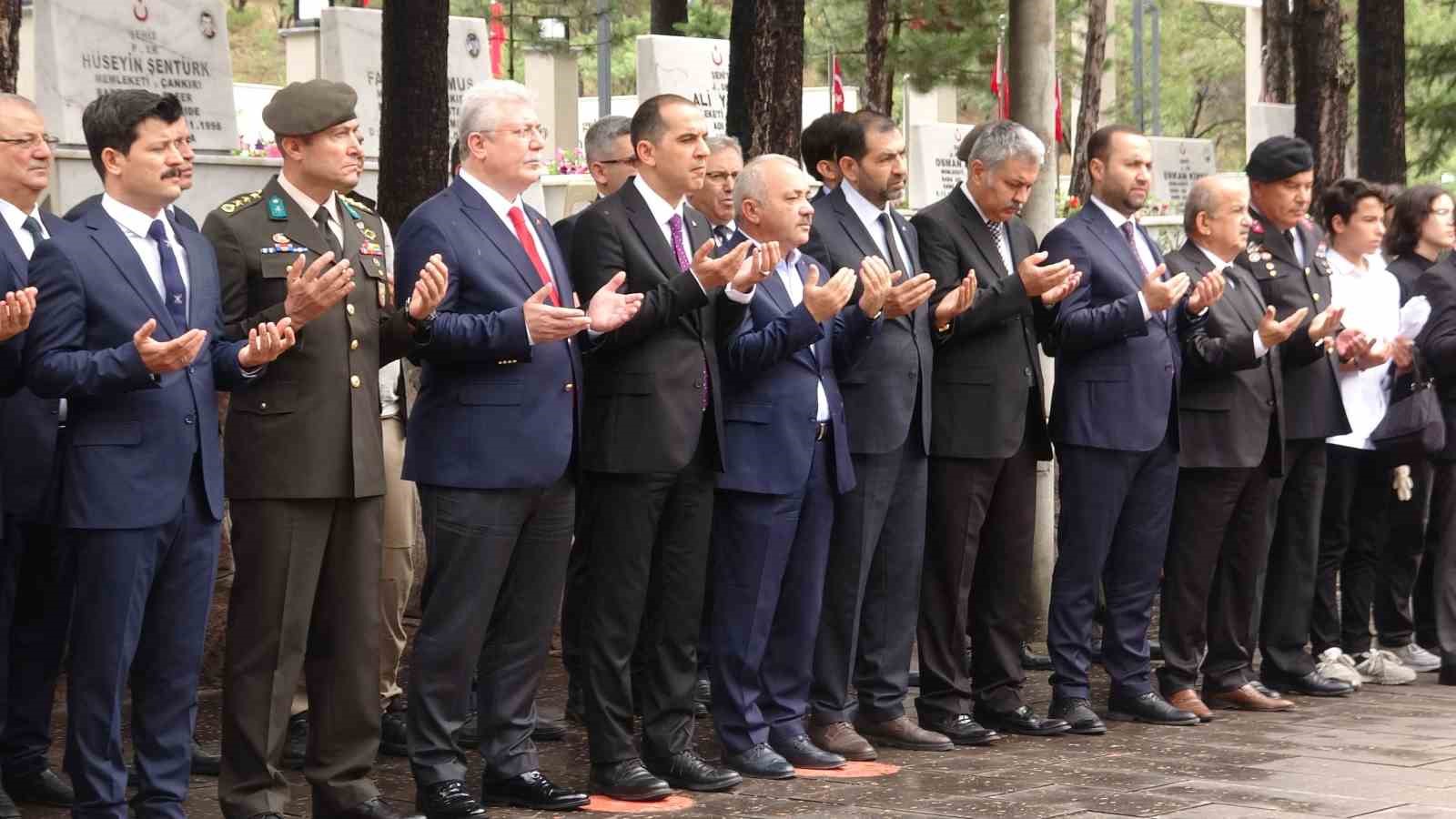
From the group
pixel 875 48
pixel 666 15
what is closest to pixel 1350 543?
pixel 666 15

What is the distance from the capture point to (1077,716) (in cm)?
873

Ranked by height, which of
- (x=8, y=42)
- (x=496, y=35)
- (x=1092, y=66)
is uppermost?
(x=496, y=35)

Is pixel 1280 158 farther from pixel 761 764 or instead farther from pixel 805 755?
pixel 761 764

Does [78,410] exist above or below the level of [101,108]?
below

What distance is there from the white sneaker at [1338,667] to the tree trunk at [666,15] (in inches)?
577

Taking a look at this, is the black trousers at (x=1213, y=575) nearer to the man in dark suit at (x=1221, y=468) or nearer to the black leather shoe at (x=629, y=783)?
the man in dark suit at (x=1221, y=468)

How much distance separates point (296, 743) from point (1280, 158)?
480 cm

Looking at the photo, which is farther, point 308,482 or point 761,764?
point 761,764

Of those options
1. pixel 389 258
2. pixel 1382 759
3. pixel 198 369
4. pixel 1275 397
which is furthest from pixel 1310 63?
pixel 198 369

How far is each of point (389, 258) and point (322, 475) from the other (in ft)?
3.42

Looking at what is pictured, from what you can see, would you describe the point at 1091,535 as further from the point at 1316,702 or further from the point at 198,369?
the point at 198,369

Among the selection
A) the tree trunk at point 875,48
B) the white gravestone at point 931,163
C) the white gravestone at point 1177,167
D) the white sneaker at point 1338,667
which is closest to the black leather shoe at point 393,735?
the white sneaker at point 1338,667

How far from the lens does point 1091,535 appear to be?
8.89m

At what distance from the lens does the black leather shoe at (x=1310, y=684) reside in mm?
9742
